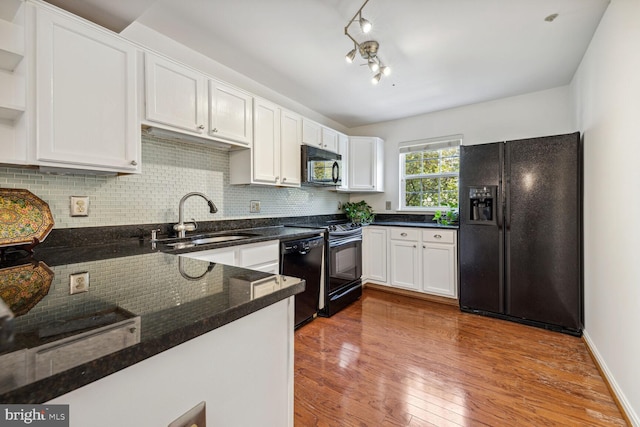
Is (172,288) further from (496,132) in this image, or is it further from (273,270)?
(496,132)

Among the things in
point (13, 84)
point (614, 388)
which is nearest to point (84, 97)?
point (13, 84)

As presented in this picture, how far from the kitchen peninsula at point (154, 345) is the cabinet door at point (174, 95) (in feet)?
4.20

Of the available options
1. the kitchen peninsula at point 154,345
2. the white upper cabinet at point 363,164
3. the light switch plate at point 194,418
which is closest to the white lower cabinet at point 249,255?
the kitchen peninsula at point 154,345

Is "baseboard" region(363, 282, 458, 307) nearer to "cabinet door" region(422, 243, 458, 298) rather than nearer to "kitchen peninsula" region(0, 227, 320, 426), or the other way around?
"cabinet door" region(422, 243, 458, 298)

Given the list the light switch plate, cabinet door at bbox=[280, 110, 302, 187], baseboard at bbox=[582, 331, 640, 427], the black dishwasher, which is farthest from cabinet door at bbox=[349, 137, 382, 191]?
the light switch plate

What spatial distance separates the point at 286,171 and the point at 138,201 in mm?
1355

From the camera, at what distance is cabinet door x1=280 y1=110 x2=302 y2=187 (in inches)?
114

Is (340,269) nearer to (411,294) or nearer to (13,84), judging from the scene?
(411,294)

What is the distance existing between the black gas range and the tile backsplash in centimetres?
79

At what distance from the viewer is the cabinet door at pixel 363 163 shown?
13.4 ft

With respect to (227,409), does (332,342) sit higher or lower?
lower

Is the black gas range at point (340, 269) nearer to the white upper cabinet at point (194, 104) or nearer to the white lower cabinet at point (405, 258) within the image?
the white lower cabinet at point (405, 258)

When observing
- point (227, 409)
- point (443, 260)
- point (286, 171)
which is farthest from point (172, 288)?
point (443, 260)

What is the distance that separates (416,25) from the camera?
6.70 ft
